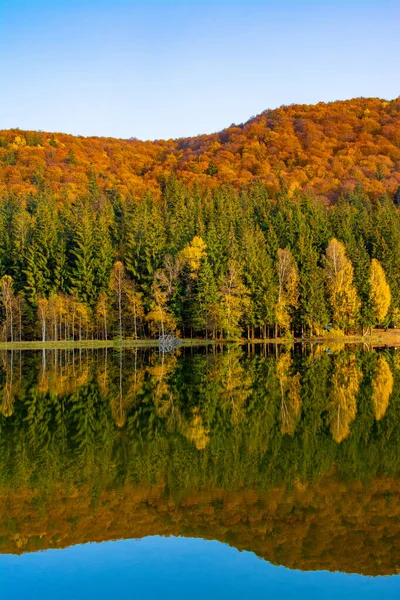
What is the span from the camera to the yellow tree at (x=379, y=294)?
69000 mm

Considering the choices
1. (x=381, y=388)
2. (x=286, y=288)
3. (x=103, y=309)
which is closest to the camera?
(x=381, y=388)

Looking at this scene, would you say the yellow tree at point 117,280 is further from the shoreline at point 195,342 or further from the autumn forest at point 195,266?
the shoreline at point 195,342

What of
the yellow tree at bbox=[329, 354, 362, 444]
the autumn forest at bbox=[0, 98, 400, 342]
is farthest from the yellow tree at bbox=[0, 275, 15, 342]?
the yellow tree at bbox=[329, 354, 362, 444]

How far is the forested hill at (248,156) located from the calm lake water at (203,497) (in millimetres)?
85593

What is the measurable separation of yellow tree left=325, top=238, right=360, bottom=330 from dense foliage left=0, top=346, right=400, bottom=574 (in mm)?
41830

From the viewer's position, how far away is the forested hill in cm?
11581

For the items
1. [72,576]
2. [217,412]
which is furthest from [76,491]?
[217,412]

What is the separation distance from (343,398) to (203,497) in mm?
12059

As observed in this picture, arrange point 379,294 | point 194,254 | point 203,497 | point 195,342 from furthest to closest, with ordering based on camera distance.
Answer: point 194,254 < point 379,294 < point 195,342 < point 203,497

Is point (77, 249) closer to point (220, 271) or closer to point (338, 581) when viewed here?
point (220, 271)

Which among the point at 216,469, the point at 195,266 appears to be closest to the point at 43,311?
the point at 195,266

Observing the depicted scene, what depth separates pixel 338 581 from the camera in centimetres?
940

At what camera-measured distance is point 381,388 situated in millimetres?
26438

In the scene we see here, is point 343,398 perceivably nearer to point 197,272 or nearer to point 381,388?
point 381,388
